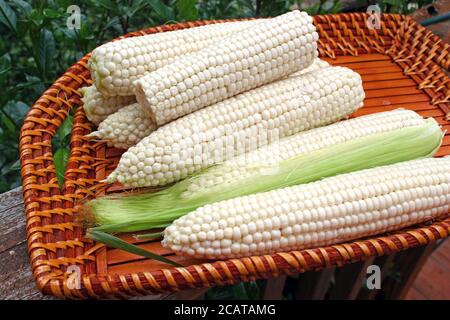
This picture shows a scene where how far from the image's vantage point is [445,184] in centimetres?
112

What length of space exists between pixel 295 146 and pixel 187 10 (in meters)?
0.68

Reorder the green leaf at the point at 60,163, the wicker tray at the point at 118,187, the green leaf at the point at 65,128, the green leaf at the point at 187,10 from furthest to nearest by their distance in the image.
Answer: the green leaf at the point at 187,10
the green leaf at the point at 65,128
the green leaf at the point at 60,163
the wicker tray at the point at 118,187

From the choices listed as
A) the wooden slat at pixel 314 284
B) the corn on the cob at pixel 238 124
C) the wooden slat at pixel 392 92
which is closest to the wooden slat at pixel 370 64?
the wooden slat at pixel 392 92

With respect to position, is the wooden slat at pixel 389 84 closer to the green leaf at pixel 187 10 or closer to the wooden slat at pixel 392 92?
the wooden slat at pixel 392 92

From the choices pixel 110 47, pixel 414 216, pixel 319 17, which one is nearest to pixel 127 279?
pixel 110 47

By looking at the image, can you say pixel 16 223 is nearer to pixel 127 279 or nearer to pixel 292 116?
pixel 127 279

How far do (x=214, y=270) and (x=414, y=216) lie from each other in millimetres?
498

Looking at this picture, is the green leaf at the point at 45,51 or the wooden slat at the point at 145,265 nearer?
the wooden slat at the point at 145,265

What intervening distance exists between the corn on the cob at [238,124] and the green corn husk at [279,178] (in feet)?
0.15

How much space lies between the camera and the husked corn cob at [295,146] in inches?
44.5

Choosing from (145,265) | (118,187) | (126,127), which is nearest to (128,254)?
(145,265)

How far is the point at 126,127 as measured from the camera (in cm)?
121

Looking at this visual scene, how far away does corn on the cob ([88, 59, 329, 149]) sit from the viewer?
47.6 inches

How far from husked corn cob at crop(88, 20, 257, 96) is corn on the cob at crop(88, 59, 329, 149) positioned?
5cm
